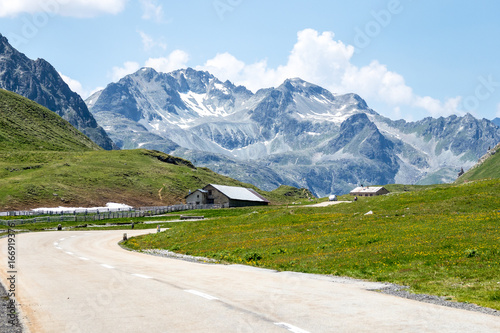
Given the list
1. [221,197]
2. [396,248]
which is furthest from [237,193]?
[396,248]

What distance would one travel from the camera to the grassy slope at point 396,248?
21.8 m

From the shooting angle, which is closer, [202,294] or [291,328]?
[291,328]

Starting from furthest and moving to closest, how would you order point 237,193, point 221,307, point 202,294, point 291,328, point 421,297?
point 237,193, point 421,297, point 202,294, point 221,307, point 291,328

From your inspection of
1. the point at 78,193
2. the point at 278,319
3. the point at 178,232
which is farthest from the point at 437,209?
the point at 78,193

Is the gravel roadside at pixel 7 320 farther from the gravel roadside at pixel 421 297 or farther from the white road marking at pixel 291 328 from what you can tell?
the gravel roadside at pixel 421 297

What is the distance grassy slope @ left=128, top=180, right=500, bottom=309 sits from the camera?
71.4 feet

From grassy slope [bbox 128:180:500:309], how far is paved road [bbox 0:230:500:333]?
11.5 feet

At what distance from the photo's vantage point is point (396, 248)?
30.6 meters

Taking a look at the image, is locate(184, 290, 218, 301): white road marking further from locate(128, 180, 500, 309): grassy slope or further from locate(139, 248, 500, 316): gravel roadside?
locate(128, 180, 500, 309): grassy slope

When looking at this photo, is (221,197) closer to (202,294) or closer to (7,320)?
(202,294)

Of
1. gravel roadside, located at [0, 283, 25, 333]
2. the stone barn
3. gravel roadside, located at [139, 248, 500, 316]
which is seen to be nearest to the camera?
gravel roadside, located at [0, 283, 25, 333]

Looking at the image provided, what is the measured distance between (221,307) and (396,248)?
19.3 m

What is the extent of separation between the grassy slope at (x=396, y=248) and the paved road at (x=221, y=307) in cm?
350

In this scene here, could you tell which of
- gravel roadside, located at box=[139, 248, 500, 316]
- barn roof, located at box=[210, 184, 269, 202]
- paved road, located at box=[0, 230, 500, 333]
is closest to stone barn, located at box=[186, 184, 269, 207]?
barn roof, located at box=[210, 184, 269, 202]
